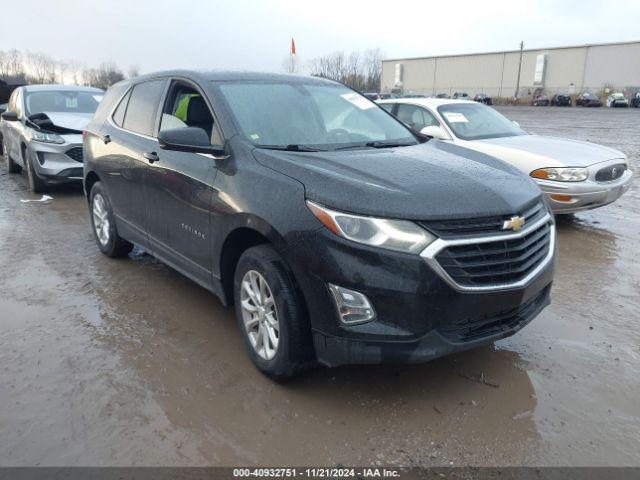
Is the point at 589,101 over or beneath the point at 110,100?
beneath

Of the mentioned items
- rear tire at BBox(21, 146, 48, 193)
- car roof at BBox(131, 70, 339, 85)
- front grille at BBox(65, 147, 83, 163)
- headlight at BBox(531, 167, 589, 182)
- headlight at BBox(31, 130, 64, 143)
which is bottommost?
rear tire at BBox(21, 146, 48, 193)

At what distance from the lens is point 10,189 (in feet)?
30.2

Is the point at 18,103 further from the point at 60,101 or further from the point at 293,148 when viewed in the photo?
the point at 293,148

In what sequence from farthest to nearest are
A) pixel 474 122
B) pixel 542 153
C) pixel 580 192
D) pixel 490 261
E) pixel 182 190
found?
1. pixel 474 122
2. pixel 542 153
3. pixel 580 192
4. pixel 182 190
5. pixel 490 261

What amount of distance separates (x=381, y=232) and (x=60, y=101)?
28.3 ft

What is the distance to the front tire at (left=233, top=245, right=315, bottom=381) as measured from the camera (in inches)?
114

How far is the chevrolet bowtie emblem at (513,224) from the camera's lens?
2801 mm

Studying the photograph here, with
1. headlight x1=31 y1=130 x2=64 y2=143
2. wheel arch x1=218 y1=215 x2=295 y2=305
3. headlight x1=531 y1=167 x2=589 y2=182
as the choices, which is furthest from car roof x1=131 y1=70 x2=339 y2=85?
headlight x1=31 y1=130 x2=64 y2=143

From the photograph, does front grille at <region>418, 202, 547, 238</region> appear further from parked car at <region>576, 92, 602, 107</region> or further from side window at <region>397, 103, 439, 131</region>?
parked car at <region>576, 92, 602, 107</region>

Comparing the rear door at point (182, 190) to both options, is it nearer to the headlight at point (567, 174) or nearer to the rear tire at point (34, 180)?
the headlight at point (567, 174)

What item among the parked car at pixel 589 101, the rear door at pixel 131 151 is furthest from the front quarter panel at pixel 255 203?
the parked car at pixel 589 101

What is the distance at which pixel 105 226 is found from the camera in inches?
212

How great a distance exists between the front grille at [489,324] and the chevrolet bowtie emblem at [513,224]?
46cm

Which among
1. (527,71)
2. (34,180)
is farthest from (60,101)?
(527,71)
